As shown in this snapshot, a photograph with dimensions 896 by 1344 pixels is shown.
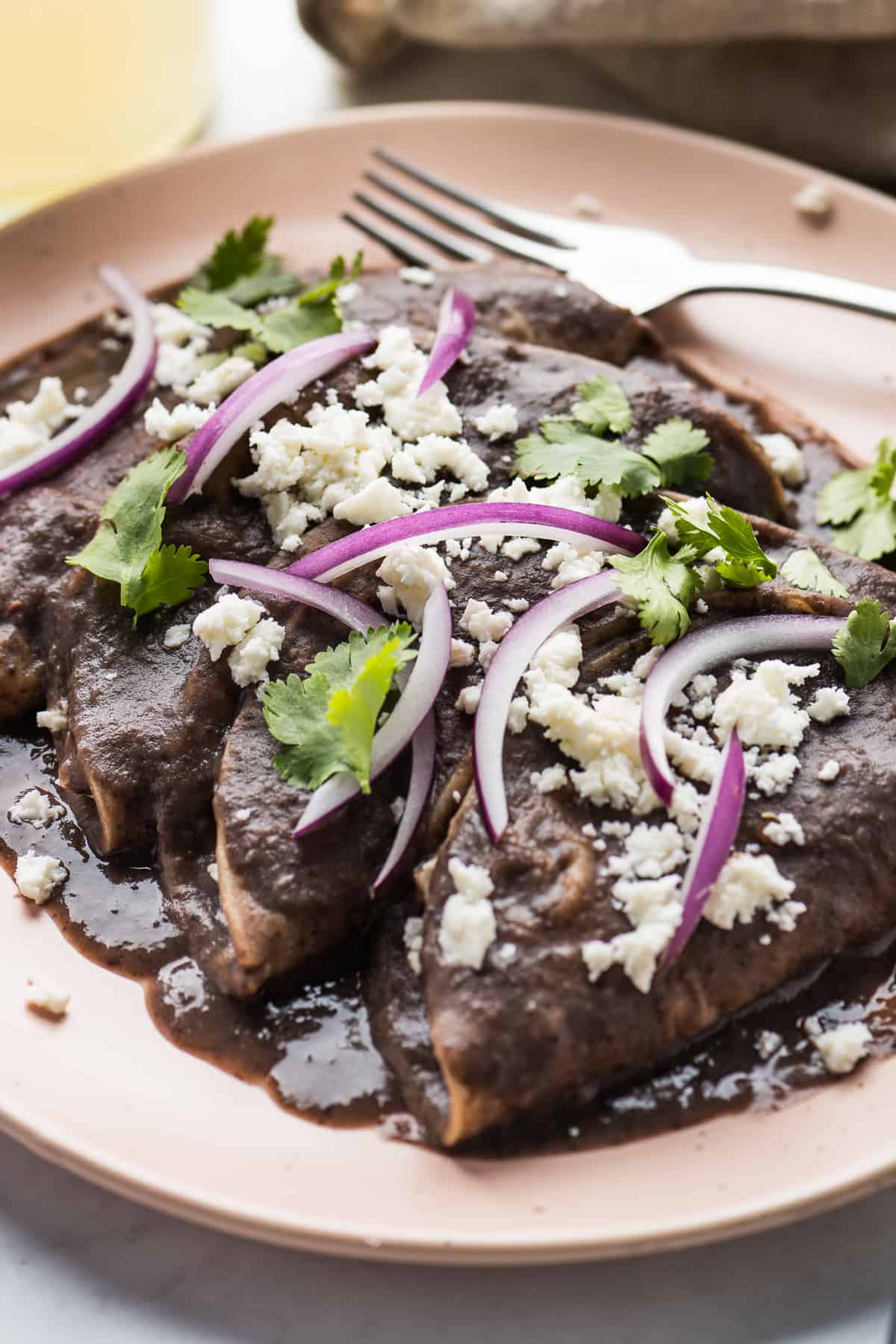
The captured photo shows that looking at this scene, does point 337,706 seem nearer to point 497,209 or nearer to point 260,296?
point 260,296

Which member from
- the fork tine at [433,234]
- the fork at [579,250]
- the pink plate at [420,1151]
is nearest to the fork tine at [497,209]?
the fork at [579,250]

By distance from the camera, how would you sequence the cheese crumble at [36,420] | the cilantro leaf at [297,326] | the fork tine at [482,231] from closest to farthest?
the cilantro leaf at [297,326] < the cheese crumble at [36,420] < the fork tine at [482,231]

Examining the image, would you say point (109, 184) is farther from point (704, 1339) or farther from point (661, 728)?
point (704, 1339)

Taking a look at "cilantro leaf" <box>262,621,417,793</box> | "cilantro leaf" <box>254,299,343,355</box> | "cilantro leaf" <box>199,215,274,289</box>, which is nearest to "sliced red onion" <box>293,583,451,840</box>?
"cilantro leaf" <box>262,621,417,793</box>

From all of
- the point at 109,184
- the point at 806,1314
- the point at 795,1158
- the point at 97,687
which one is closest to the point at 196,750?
the point at 97,687

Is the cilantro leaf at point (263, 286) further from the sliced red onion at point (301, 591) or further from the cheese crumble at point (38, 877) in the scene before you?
the cheese crumble at point (38, 877)

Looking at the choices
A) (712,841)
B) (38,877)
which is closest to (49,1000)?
(38,877)

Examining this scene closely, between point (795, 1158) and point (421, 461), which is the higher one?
point (421, 461)
